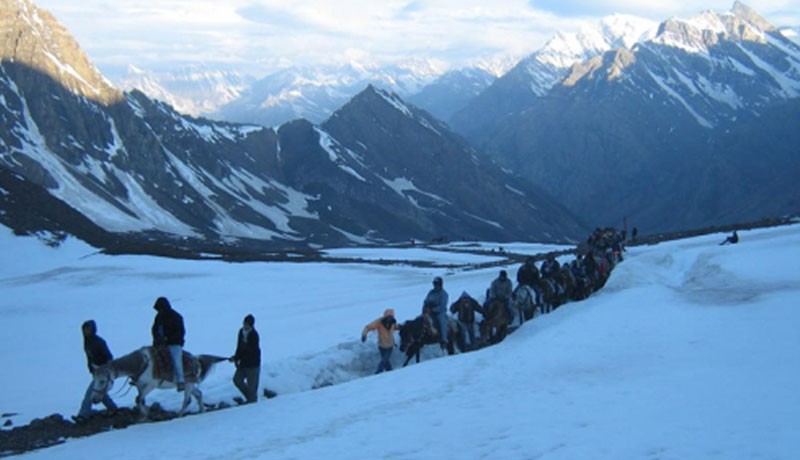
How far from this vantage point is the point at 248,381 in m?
17.5

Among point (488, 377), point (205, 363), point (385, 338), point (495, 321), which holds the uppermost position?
point (205, 363)

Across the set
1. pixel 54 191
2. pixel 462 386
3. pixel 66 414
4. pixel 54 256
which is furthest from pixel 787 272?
pixel 54 191

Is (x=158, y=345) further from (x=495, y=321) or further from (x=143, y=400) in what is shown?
(x=495, y=321)

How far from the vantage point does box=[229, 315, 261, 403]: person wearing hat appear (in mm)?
17141

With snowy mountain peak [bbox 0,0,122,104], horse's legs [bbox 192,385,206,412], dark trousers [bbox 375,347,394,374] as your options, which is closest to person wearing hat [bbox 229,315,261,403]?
horse's legs [bbox 192,385,206,412]

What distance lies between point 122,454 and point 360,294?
82.8 feet

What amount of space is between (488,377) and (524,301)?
9.89 metres

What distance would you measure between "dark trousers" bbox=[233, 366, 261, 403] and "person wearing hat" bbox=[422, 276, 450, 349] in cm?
631

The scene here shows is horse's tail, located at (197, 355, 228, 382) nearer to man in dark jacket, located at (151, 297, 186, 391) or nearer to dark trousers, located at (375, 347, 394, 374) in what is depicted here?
man in dark jacket, located at (151, 297, 186, 391)

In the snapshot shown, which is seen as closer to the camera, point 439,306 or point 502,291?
point 439,306

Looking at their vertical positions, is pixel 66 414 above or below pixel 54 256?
below

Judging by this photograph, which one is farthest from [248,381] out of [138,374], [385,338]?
[385,338]

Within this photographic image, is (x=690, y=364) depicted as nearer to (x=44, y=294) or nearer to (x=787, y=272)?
(x=787, y=272)

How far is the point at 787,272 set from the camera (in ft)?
99.5
